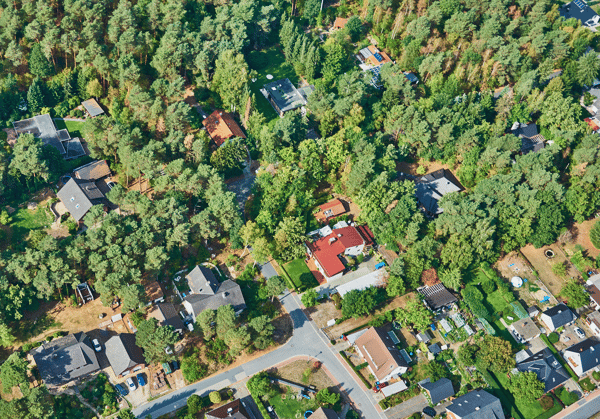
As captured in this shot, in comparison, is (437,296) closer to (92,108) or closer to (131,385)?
(131,385)

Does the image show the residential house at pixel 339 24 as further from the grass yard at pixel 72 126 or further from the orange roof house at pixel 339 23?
the grass yard at pixel 72 126

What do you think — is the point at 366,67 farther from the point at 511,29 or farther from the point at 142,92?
the point at 142,92

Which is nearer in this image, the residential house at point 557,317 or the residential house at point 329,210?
the residential house at point 557,317

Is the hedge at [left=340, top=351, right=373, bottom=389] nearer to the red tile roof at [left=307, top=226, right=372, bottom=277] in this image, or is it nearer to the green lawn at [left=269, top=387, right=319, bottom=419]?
the green lawn at [left=269, top=387, right=319, bottom=419]

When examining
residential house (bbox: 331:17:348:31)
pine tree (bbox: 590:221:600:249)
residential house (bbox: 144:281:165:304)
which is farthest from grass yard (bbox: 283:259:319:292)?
residential house (bbox: 331:17:348:31)

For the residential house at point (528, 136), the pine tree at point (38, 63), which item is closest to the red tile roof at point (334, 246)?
the residential house at point (528, 136)

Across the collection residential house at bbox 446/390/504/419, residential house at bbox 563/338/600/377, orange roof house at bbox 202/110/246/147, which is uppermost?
orange roof house at bbox 202/110/246/147

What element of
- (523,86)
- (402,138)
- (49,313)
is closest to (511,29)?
(523,86)
